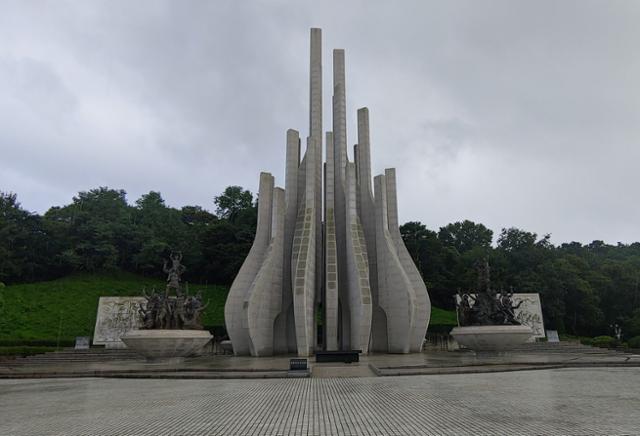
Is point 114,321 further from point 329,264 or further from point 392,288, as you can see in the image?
point 392,288

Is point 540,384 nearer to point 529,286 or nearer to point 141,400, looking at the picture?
point 141,400

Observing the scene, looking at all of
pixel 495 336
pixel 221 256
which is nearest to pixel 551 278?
pixel 495 336

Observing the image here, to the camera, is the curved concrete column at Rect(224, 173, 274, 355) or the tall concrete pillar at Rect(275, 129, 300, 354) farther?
the tall concrete pillar at Rect(275, 129, 300, 354)

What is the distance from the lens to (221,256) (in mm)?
37469

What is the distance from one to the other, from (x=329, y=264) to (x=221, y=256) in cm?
2176

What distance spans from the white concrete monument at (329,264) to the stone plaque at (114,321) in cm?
725

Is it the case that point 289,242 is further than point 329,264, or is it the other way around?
point 289,242

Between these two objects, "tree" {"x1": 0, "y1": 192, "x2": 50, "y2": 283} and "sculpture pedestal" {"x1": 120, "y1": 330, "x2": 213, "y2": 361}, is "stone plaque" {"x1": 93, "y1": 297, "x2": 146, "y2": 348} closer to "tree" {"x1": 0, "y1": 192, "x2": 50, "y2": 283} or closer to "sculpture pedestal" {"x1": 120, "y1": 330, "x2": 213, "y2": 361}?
"sculpture pedestal" {"x1": 120, "y1": 330, "x2": 213, "y2": 361}

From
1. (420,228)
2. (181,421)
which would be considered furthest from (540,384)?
(420,228)

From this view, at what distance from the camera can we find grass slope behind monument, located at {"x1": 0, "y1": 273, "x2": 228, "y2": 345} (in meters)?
25.5

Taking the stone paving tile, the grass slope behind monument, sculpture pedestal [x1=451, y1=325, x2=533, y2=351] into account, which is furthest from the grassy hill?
the stone paving tile

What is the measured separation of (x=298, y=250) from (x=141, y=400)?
12.0m

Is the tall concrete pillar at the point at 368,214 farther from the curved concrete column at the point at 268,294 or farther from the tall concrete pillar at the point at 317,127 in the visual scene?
the curved concrete column at the point at 268,294

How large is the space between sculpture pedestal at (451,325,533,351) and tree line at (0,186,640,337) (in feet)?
60.5
